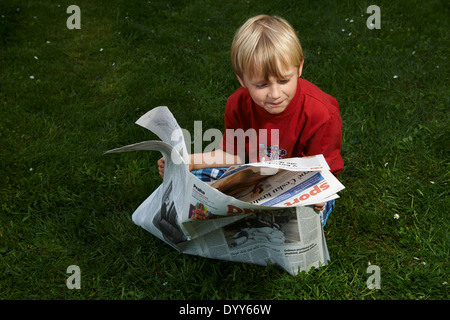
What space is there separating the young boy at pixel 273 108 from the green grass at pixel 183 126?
1.49 ft

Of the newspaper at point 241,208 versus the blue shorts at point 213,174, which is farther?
the blue shorts at point 213,174

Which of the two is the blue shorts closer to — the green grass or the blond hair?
the green grass

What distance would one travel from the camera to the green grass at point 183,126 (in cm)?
209

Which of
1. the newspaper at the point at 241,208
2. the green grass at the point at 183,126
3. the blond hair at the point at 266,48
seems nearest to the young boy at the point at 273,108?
the blond hair at the point at 266,48

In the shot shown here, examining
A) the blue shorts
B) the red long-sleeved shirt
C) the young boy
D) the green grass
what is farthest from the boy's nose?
the green grass

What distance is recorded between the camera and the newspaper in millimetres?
1594

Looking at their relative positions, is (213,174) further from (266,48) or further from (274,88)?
(266,48)

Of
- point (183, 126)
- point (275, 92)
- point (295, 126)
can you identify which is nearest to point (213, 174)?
point (295, 126)

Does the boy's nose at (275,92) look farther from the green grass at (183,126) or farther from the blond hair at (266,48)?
the green grass at (183,126)

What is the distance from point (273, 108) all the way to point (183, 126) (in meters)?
Answer: 1.32

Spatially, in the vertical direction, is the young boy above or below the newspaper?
above

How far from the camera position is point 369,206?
2400mm

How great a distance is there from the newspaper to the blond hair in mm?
359
